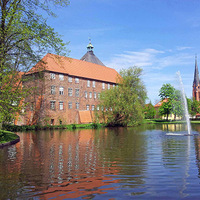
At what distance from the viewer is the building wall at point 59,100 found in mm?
46469

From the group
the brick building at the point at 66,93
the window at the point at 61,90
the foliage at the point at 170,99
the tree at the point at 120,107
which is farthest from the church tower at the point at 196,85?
the window at the point at 61,90

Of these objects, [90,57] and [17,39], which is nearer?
[17,39]

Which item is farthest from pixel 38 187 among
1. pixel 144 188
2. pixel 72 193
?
pixel 144 188

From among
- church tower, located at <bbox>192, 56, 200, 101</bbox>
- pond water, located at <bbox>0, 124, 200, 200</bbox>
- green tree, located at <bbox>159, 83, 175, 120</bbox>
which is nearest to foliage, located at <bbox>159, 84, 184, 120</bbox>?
green tree, located at <bbox>159, 83, 175, 120</bbox>

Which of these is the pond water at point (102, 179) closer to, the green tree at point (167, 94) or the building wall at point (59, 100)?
the building wall at point (59, 100)

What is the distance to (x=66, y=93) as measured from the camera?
51500 millimetres

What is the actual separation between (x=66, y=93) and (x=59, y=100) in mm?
2612

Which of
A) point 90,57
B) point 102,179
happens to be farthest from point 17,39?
point 90,57

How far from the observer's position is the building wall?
46.5 meters

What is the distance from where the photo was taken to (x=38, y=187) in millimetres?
5988

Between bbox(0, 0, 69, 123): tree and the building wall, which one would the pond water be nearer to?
bbox(0, 0, 69, 123): tree

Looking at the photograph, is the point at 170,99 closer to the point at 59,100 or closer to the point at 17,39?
the point at 59,100

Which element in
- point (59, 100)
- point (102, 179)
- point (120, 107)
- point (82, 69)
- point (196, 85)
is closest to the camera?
point (102, 179)

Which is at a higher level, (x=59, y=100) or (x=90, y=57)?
(x=90, y=57)
